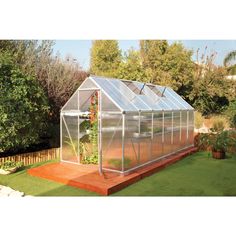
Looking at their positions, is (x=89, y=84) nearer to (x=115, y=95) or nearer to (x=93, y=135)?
(x=115, y=95)

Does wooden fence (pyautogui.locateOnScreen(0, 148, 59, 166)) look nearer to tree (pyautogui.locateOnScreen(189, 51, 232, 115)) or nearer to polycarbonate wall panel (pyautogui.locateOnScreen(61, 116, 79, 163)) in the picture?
polycarbonate wall panel (pyautogui.locateOnScreen(61, 116, 79, 163))

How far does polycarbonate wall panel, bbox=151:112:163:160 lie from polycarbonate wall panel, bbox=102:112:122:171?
1.70 meters

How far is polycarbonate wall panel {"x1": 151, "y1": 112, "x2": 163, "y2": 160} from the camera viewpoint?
8.59 meters

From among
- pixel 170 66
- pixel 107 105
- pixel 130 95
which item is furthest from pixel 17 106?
pixel 170 66

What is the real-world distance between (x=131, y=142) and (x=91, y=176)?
4.54ft

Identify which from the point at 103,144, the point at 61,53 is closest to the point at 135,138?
the point at 103,144

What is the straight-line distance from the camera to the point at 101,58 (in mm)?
27219

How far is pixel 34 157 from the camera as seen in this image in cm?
948

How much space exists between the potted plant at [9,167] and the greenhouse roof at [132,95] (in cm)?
301
